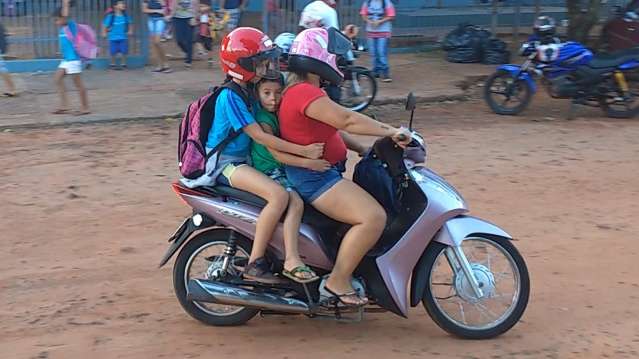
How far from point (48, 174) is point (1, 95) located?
164 inches

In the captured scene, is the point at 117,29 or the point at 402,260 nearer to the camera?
the point at 402,260

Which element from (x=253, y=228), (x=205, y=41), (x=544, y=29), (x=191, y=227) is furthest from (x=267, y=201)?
(x=205, y=41)

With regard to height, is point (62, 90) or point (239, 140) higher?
point (239, 140)

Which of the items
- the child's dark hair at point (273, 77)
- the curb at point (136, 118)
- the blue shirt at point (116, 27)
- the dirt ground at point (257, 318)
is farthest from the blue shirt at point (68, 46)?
the child's dark hair at point (273, 77)

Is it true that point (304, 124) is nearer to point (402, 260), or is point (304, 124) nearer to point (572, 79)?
point (402, 260)

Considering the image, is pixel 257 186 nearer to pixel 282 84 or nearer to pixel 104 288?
pixel 282 84

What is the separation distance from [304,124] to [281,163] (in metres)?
0.28

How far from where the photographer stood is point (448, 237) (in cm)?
478

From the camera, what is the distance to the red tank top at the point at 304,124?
466cm

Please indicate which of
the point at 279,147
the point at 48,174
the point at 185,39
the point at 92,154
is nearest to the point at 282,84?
the point at 279,147

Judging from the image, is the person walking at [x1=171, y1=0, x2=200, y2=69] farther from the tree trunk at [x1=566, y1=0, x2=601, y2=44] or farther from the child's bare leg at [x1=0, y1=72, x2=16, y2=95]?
the tree trunk at [x1=566, y1=0, x2=601, y2=44]

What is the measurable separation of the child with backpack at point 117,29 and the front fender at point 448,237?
10.3m

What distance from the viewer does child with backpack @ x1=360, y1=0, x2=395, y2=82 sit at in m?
13.7

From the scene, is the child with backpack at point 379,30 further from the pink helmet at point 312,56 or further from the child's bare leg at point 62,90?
the pink helmet at point 312,56
